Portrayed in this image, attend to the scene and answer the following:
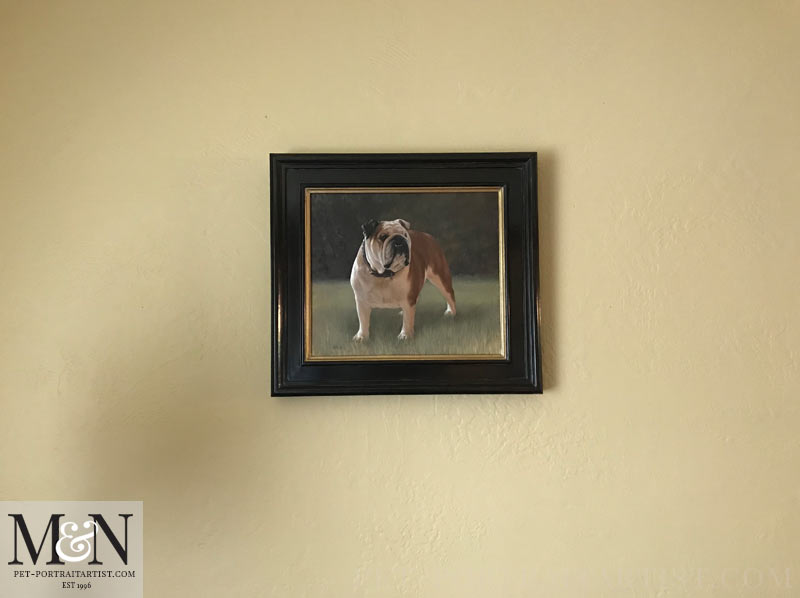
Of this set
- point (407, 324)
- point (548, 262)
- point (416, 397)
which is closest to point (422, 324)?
point (407, 324)

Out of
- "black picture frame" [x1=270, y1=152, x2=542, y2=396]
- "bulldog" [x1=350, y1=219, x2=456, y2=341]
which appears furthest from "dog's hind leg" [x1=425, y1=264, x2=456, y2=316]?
"black picture frame" [x1=270, y1=152, x2=542, y2=396]

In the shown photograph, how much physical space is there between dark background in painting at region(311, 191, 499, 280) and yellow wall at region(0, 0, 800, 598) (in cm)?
12

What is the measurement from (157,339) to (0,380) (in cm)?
34

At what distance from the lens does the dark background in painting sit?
141 cm

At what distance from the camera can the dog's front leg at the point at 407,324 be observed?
4.59 feet

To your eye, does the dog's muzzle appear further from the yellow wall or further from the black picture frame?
the yellow wall

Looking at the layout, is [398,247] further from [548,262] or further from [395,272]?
[548,262]

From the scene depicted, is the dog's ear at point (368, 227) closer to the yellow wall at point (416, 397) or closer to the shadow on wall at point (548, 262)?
the yellow wall at point (416, 397)

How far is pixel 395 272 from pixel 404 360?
19 cm

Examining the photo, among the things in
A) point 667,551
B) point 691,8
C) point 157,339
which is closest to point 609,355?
point 667,551

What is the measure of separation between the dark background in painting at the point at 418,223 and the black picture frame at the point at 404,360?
0.03m

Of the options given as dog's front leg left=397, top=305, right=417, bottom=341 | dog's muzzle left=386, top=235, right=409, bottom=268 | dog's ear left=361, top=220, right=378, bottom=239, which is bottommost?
dog's front leg left=397, top=305, right=417, bottom=341

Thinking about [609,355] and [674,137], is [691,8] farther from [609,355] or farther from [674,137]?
[609,355]

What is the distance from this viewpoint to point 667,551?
1.40 meters
